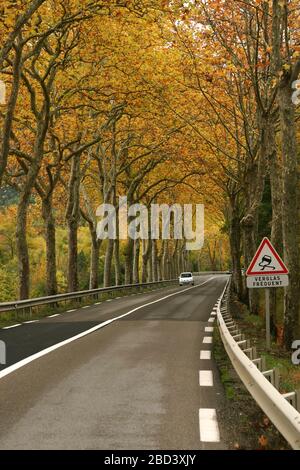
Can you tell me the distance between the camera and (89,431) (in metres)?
5.21

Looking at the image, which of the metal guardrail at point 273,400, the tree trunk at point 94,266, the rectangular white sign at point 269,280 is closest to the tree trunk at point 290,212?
the rectangular white sign at point 269,280

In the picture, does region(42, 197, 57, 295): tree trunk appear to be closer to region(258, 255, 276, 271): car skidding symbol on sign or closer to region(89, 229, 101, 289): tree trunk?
region(89, 229, 101, 289): tree trunk

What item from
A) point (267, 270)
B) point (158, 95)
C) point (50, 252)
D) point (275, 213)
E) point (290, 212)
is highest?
point (158, 95)

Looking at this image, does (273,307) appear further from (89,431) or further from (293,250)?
(89,431)

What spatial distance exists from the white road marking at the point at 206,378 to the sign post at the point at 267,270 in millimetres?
2964

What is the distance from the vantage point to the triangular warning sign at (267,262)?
35.9 ft

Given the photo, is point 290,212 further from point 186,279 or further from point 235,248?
point 186,279

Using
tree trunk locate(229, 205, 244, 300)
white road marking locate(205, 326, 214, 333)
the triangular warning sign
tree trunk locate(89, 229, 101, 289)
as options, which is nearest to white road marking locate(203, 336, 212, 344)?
white road marking locate(205, 326, 214, 333)

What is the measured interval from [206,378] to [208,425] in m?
2.57

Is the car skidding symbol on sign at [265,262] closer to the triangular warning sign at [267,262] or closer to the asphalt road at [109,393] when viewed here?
the triangular warning sign at [267,262]

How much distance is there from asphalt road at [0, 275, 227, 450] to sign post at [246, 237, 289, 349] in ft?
5.41

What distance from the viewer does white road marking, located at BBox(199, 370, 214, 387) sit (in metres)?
7.52

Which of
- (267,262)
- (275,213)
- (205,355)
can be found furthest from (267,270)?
(275,213)

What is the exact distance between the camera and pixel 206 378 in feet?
26.1
